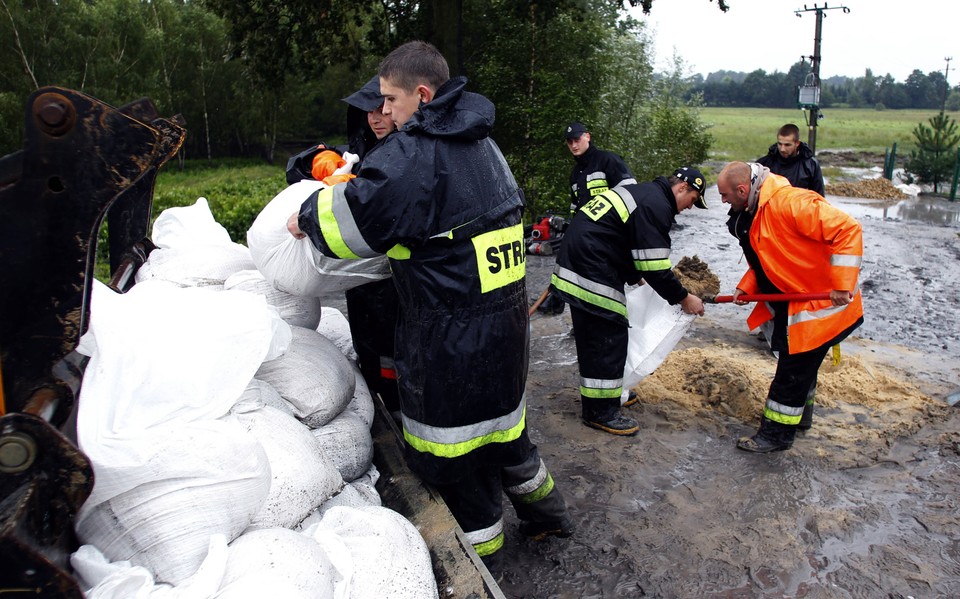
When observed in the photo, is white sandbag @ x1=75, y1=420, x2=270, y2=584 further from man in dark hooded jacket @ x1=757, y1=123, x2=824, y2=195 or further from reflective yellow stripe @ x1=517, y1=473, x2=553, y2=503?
man in dark hooded jacket @ x1=757, y1=123, x2=824, y2=195

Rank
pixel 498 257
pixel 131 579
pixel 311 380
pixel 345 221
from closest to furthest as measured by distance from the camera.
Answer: pixel 131 579, pixel 345 221, pixel 498 257, pixel 311 380

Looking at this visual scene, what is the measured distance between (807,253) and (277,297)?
9.13 ft

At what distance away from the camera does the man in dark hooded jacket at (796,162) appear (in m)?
5.89

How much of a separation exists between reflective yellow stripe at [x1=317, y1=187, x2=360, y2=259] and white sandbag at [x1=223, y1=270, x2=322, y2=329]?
777 mm

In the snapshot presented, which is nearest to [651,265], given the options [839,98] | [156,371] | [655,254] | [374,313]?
[655,254]

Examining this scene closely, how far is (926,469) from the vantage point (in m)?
3.78

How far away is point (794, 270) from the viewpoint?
3906mm

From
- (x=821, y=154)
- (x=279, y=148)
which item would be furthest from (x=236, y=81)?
(x=821, y=154)

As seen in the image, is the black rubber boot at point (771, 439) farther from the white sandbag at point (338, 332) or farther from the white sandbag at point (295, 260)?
the white sandbag at point (295, 260)

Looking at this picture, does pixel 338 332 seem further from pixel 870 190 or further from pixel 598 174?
pixel 870 190

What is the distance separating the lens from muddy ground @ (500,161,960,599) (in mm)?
2896

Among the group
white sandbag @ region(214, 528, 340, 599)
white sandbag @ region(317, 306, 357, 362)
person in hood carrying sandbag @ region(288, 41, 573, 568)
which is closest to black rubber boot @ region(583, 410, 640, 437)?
white sandbag @ region(317, 306, 357, 362)

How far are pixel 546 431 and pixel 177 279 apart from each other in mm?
2315

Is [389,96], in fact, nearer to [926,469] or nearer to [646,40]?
[926,469]
